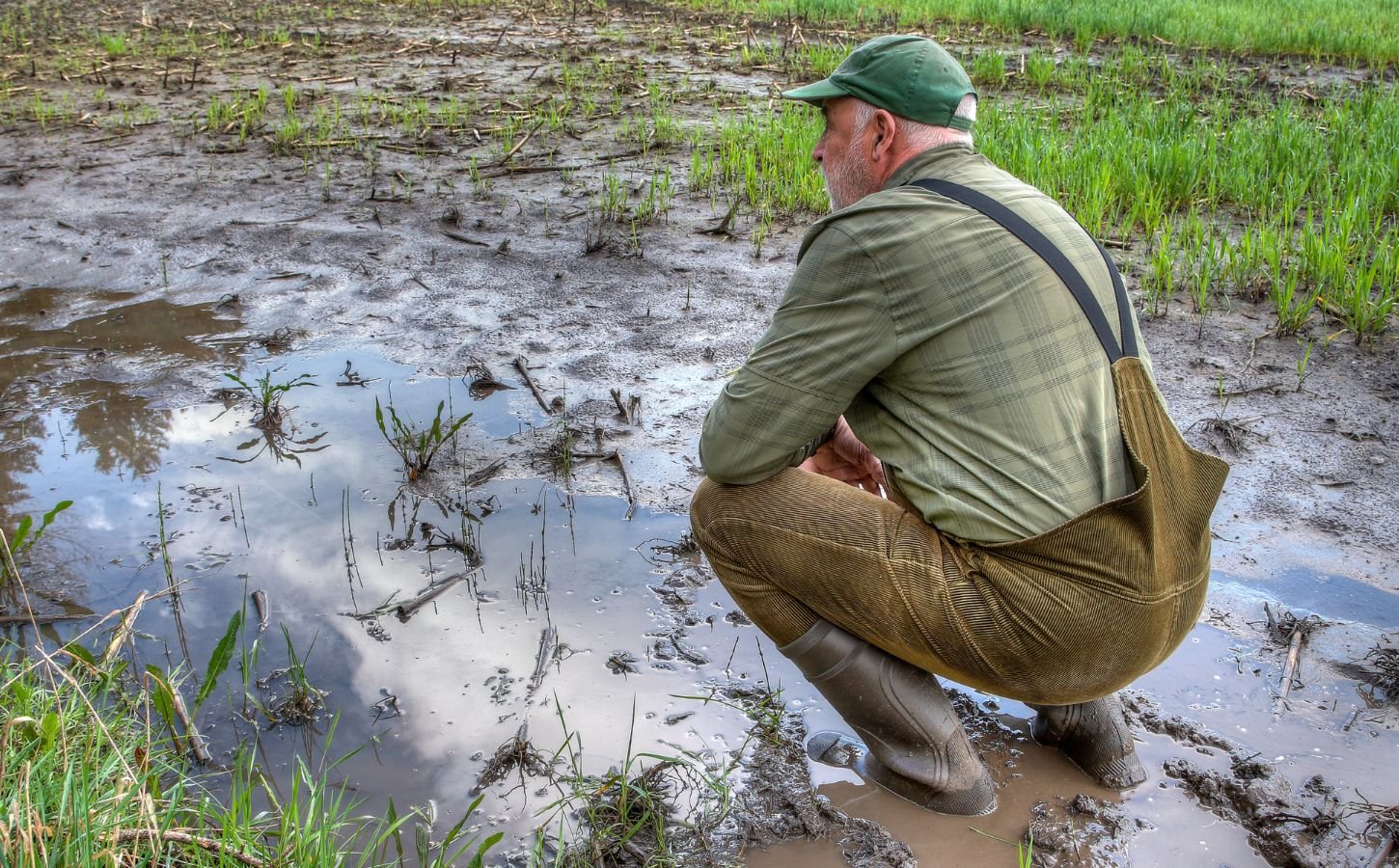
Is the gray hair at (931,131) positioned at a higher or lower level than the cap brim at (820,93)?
lower

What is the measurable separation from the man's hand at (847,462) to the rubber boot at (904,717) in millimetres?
416

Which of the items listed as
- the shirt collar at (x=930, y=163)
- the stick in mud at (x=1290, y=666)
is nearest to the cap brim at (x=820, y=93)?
the shirt collar at (x=930, y=163)

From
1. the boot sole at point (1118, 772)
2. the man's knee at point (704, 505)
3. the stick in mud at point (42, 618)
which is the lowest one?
the stick in mud at point (42, 618)

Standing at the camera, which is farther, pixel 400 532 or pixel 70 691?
pixel 400 532

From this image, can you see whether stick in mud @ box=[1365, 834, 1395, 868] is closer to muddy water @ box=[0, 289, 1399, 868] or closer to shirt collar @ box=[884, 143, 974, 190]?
muddy water @ box=[0, 289, 1399, 868]

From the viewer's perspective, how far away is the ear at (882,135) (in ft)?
7.45

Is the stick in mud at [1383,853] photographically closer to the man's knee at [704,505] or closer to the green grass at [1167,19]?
the man's knee at [704,505]

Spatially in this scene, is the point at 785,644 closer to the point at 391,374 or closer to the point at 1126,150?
the point at 391,374

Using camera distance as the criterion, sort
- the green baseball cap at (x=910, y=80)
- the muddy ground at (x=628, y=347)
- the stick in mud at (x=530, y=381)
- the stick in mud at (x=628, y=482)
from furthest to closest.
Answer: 1. the stick in mud at (x=530, y=381)
2. the stick in mud at (x=628, y=482)
3. the muddy ground at (x=628, y=347)
4. the green baseball cap at (x=910, y=80)

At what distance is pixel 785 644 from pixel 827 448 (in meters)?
0.50

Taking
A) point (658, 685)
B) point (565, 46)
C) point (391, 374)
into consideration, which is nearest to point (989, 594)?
point (658, 685)

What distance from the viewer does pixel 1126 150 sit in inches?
243

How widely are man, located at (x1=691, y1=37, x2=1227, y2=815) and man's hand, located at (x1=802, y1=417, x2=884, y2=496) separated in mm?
218

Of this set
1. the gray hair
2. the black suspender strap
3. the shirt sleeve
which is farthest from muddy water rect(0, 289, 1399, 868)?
the gray hair
